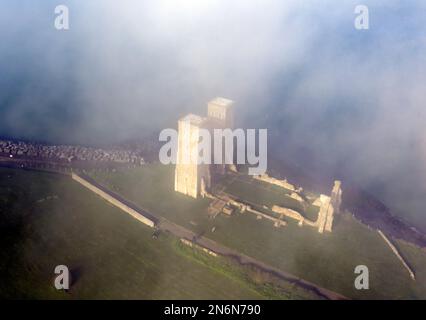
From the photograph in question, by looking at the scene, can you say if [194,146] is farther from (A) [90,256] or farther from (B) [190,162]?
(A) [90,256]

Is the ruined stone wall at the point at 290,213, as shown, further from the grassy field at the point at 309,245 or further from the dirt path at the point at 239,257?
the dirt path at the point at 239,257

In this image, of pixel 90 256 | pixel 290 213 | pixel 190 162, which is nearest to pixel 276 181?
pixel 290 213

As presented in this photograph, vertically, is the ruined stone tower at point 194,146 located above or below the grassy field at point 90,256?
above

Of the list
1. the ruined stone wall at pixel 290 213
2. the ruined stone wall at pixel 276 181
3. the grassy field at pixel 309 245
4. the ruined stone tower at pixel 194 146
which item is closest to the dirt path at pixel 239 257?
the grassy field at pixel 309 245

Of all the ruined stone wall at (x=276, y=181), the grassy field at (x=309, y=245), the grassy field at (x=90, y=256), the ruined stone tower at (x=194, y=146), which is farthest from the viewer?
the ruined stone wall at (x=276, y=181)
